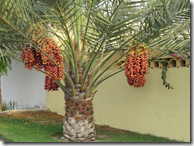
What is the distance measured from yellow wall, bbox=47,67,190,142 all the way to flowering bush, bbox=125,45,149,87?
1018 millimetres

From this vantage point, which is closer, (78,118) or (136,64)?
(136,64)

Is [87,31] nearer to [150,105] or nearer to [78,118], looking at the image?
[78,118]

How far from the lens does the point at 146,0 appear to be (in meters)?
3.89

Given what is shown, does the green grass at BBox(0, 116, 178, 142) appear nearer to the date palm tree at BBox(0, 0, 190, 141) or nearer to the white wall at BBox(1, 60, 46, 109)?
the date palm tree at BBox(0, 0, 190, 141)

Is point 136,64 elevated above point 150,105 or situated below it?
above

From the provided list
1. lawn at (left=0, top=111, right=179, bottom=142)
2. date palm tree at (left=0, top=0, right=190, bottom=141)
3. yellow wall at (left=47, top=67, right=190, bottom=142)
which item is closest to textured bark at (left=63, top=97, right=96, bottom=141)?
date palm tree at (left=0, top=0, right=190, bottom=141)

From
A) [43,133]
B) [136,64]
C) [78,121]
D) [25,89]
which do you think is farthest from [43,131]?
[25,89]

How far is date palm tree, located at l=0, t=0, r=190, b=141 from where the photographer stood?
3.53m

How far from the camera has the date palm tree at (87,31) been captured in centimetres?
353

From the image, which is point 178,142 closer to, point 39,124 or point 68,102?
point 68,102

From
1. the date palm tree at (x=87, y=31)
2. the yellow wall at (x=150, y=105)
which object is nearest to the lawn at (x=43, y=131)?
the yellow wall at (x=150, y=105)

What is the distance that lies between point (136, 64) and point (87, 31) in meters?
1.29

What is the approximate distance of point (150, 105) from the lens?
546 centimetres

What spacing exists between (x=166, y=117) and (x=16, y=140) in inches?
132
